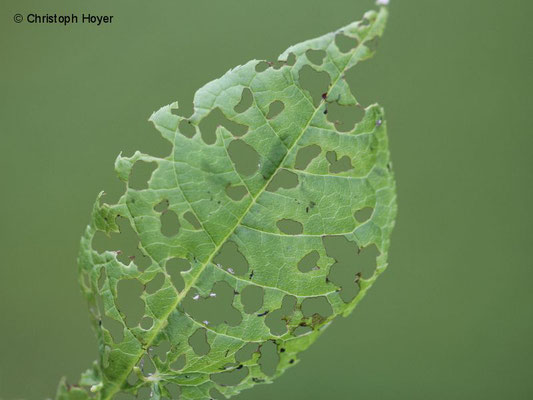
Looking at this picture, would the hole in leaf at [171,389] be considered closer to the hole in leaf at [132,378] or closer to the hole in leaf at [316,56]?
the hole in leaf at [132,378]

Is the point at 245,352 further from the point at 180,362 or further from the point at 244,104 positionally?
the point at 244,104

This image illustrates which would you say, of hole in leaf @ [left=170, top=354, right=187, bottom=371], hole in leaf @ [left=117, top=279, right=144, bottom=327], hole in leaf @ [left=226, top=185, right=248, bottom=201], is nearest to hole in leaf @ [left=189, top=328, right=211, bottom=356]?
hole in leaf @ [left=170, top=354, right=187, bottom=371]

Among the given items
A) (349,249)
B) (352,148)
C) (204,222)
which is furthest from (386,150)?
(349,249)

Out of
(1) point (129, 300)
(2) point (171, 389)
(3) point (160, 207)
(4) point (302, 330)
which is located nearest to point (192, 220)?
(3) point (160, 207)

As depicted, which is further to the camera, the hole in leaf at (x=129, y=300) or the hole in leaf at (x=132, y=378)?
the hole in leaf at (x=129, y=300)

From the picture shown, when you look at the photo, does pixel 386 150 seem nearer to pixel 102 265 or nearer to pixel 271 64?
pixel 271 64

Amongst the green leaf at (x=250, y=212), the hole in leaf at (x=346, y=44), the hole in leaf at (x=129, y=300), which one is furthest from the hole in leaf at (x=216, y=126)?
the hole in leaf at (x=129, y=300)

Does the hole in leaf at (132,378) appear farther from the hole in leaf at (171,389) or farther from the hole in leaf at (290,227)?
the hole in leaf at (290,227)

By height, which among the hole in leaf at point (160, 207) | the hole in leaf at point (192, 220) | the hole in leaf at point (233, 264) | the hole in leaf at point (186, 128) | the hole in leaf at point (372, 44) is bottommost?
the hole in leaf at point (233, 264)

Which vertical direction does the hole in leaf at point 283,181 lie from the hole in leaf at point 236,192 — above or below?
above

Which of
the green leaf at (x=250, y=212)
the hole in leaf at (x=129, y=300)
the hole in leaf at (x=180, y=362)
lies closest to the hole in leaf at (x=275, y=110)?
the green leaf at (x=250, y=212)
